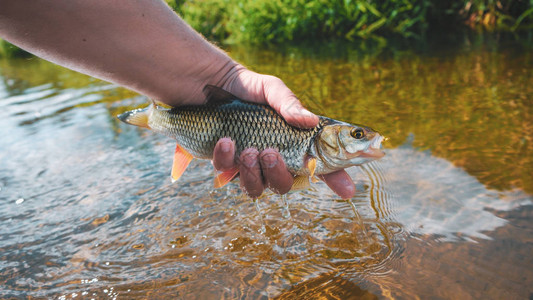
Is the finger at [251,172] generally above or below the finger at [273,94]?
below

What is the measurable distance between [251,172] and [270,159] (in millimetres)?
177

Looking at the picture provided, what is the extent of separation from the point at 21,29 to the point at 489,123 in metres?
4.40

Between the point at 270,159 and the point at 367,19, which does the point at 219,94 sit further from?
the point at 367,19

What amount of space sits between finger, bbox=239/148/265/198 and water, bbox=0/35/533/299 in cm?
56

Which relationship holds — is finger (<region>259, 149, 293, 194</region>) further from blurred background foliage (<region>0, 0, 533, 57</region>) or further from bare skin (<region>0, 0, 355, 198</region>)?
blurred background foliage (<region>0, 0, 533, 57</region>)

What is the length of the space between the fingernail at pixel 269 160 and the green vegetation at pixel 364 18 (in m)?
8.56

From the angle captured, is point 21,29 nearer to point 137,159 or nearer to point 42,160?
point 137,159

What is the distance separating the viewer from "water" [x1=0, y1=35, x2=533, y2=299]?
2795 millimetres

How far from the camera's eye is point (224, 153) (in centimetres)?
256

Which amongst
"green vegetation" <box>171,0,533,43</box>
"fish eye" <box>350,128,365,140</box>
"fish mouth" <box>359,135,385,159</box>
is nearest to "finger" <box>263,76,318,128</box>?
"fish eye" <box>350,128,365,140</box>

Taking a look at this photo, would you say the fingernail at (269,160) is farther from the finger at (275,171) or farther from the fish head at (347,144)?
the fish head at (347,144)

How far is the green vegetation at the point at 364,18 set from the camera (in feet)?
33.1

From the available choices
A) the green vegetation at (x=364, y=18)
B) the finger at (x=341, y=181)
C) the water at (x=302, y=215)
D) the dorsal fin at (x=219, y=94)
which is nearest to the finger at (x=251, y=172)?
the dorsal fin at (x=219, y=94)

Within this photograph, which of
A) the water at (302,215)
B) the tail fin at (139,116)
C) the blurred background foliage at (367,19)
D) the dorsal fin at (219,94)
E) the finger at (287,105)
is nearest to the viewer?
the finger at (287,105)
